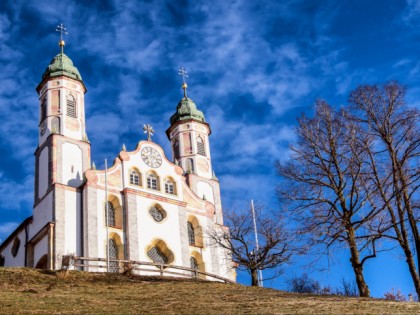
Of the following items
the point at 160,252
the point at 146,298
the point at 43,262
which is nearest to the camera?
the point at 146,298

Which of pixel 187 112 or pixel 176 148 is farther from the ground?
pixel 187 112

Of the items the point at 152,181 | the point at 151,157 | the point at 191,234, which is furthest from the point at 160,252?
the point at 151,157

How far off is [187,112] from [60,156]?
15265 mm

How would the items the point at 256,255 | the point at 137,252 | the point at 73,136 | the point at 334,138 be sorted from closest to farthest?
the point at 334,138 < the point at 256,255 < the point at 137,252 < the point at 73,136

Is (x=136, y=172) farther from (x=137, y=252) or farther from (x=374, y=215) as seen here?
(x=374, y=215)

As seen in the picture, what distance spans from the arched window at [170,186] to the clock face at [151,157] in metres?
1.40

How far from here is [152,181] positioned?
49531 millimetres

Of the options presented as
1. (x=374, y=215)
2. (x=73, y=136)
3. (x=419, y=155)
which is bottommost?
(x=374, y=215)

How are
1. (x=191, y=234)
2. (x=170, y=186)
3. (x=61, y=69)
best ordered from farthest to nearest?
(x=61, y=69) → (x=170, y=186) → (x=191, y=234)

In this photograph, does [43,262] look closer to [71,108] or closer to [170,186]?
[170,186]

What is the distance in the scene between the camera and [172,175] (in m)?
50.7

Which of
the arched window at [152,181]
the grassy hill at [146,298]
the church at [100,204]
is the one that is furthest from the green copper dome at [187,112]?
the grassy hill at [146,298]

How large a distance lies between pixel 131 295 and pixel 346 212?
9468 millimetres

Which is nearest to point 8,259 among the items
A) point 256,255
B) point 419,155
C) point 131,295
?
point 256,255
